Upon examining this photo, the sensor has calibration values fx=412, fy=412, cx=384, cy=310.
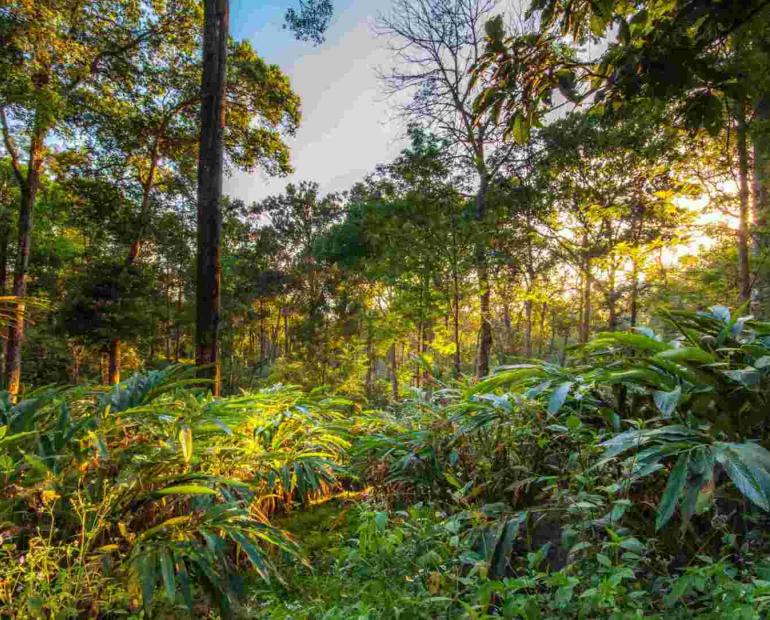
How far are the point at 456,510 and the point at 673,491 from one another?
2.91 ft

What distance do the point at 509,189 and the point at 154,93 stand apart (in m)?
8.05

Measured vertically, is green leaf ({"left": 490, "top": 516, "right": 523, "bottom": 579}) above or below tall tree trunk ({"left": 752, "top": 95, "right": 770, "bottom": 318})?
below

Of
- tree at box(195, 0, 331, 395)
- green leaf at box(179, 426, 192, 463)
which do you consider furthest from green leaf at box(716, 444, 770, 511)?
tree at box(195, 0, 331, 395)

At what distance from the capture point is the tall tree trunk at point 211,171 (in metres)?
3.70

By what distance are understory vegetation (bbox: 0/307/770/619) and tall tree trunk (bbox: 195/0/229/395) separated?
162 centimetres

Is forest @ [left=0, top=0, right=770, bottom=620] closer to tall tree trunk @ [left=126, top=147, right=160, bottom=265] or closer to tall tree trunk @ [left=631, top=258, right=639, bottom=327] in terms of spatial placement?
tall tree trunk @ [left=631, top=258, right=639, bottom=327]

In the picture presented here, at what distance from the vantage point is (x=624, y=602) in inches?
39.3

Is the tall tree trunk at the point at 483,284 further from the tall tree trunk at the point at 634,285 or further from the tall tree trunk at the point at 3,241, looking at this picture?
the tall tree trunk at the point at 3,241

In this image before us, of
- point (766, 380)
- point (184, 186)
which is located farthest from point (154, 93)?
point (766, 380)

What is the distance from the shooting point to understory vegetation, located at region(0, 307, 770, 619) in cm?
106

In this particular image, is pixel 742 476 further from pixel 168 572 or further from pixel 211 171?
pixel 211 171

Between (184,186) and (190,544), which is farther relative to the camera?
(184,186)

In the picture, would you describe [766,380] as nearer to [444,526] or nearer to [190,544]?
[444,526]

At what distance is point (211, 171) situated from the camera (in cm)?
380
